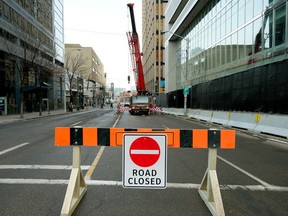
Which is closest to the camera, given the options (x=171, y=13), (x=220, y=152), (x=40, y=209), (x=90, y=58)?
(x=40, y=209)

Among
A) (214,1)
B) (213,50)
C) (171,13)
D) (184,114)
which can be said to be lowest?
(184,114)

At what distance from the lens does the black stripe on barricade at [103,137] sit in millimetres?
4348

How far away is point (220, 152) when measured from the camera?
9.68m

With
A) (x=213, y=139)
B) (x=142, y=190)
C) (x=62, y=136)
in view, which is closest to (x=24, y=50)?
(x=142, y=190)

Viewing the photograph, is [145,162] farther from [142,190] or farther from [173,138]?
[142,190]

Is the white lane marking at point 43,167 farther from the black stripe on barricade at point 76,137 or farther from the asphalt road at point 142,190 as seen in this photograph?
the black stripe on barricade at point 76,137

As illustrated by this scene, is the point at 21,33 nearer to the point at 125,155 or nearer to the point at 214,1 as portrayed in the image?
the point at 214,1

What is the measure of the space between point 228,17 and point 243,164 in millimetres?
24760

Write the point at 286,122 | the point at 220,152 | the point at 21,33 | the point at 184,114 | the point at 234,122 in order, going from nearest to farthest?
Result: 1. the point at 220,152
2. the point at 286,122
3. the point at 234,122
4. the point at 184,114
5. the point at 21,33

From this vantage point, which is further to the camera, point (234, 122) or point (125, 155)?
point (234, 122)

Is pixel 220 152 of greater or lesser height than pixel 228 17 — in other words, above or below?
below

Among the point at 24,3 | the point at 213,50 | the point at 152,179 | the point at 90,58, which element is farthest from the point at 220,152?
the point at 90,58

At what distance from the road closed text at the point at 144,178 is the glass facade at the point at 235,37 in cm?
1811

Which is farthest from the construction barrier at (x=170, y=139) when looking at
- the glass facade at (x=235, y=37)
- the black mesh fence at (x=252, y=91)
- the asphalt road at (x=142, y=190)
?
the glass facade at (x=235, y=37)
